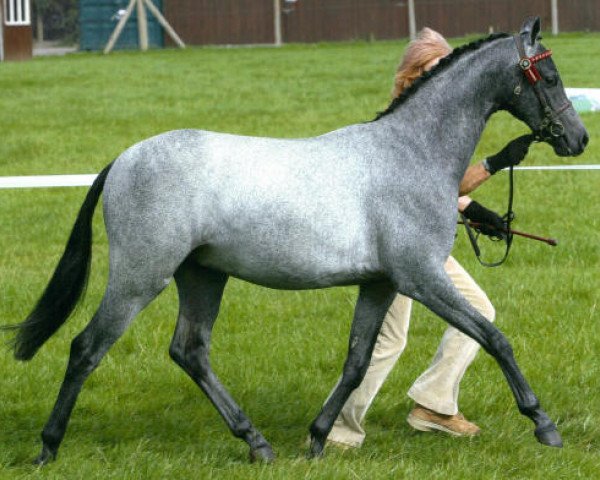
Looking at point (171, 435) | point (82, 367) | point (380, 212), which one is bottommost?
point (171, 435)

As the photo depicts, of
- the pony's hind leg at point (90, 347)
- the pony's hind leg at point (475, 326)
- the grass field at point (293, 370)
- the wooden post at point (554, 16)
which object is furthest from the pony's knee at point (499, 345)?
the wooden post at point (554, 16)

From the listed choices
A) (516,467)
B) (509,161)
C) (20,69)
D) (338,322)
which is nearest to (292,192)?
(509,161)

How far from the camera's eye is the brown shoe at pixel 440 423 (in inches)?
249

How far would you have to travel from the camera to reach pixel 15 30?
2894 cm

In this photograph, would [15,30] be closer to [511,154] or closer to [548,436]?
[511,154]

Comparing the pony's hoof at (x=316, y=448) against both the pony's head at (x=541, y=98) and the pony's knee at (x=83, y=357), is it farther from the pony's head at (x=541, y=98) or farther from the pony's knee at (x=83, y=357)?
the pony's head at (x=541, y=98)

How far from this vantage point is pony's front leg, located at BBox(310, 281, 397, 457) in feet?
19.0

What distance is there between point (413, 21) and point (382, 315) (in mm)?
30157

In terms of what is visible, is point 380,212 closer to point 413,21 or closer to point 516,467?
point 516,467

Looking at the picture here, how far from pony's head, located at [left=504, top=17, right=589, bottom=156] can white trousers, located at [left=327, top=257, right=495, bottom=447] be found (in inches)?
34.1

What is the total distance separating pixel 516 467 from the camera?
18.5ft

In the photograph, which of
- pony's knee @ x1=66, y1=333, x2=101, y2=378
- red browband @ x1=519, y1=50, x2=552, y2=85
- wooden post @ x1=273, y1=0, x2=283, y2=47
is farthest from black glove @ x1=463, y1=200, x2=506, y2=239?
wooden post @ x1=273, y1=0, x2=283, y2=47

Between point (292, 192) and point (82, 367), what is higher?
point (292, 192)

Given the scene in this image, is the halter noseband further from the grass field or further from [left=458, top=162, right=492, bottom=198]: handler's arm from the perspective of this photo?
the grass field
